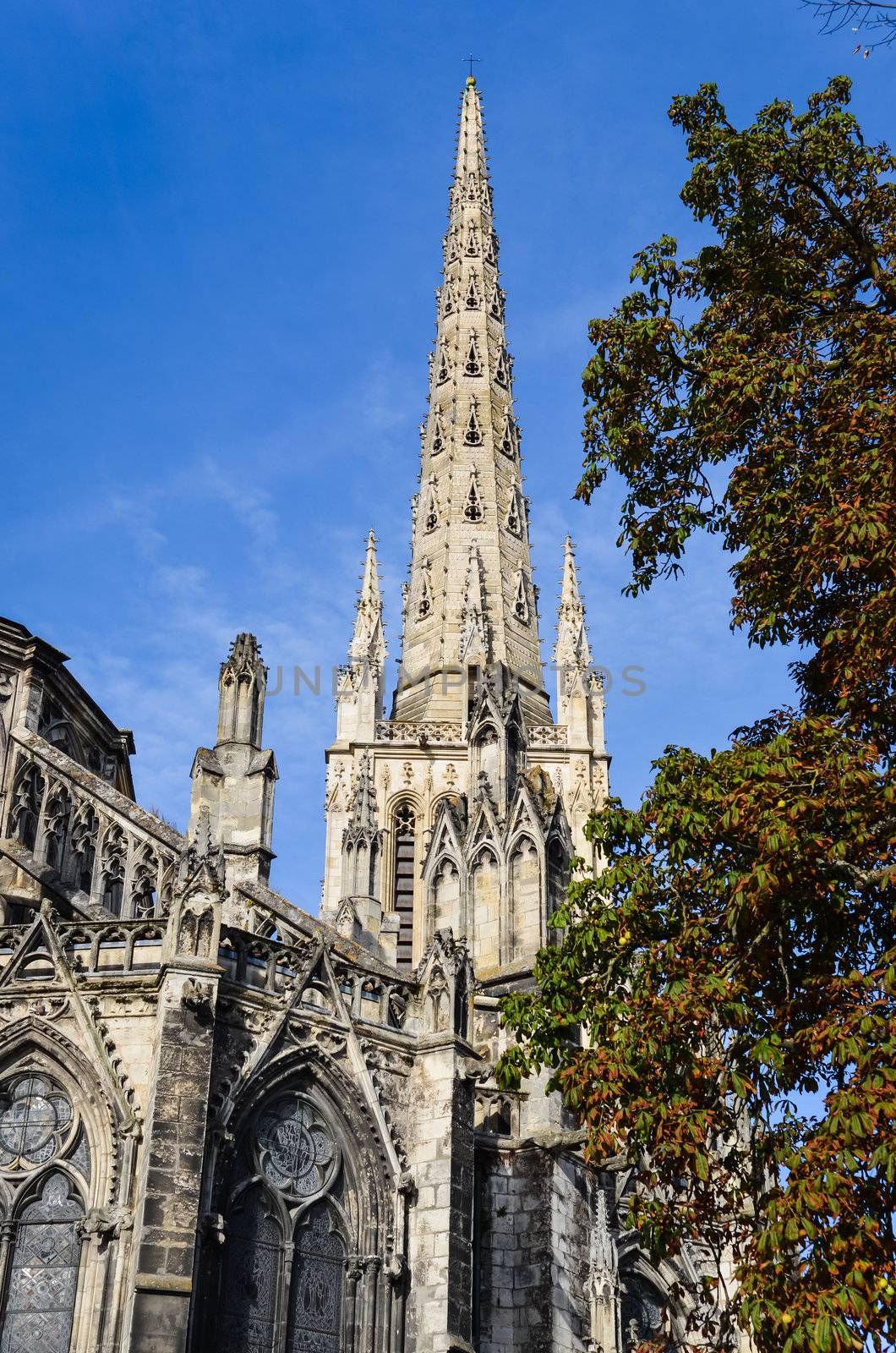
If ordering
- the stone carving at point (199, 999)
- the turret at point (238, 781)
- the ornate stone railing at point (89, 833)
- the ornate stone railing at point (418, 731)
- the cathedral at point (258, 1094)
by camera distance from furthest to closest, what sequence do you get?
1. the ornate stone railing at point (418, 731)
2. the turret at point (238, 781)
3. the ornate stone railing at point (89, 833)
4. the stone carving at point (199, 999)
5. the cathedral at point (258, 1094)

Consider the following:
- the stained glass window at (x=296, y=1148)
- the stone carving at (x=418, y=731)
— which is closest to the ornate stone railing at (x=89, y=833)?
the stained glass window at (x=296, y=1148)

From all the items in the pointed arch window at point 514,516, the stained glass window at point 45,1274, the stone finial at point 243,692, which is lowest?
the stained glass window at point 45,1274

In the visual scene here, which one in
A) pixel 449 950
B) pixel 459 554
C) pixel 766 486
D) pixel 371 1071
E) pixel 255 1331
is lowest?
pixel 255 1331

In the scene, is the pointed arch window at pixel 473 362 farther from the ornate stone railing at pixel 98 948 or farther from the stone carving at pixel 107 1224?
the stone carving at pixel 107 1224

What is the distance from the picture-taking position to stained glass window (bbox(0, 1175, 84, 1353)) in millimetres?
15789

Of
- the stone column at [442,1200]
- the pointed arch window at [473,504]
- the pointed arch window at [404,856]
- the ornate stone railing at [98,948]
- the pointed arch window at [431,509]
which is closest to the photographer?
the stone column at [442,1200]

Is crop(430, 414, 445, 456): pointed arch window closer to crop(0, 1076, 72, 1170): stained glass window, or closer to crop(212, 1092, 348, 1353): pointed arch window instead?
crop(212, 1092, 348, 1353): pointed arch window

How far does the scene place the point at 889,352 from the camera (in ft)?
45.0

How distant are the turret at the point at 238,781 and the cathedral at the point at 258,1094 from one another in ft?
0.12

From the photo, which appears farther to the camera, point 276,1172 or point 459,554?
point 459,554

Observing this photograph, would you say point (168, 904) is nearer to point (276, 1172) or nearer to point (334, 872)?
point (276, 1172)

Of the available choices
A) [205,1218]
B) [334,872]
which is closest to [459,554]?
[334,872]

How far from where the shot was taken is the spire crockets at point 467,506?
181ft

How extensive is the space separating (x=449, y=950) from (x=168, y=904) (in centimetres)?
341
